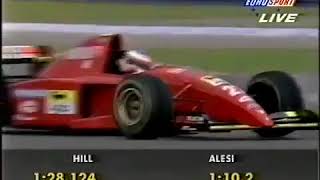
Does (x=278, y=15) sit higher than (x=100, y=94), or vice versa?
(x=278, y=15)

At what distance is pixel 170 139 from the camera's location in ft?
14.5

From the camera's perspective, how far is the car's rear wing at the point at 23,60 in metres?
4.36

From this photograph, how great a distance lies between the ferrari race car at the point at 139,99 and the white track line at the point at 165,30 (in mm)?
45

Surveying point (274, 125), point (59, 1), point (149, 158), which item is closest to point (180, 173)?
point (149, 158)

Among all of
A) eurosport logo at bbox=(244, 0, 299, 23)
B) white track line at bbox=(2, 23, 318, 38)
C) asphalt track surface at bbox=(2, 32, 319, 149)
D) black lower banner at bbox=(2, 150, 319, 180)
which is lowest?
black lower banner at bbox=(2, 150, 319, 180)

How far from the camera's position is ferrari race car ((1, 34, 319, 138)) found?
4418mm

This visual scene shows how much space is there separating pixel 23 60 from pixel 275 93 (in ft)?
3.31

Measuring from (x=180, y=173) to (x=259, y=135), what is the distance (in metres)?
0.34

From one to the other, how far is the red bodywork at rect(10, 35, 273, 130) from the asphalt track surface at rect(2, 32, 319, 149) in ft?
0.17

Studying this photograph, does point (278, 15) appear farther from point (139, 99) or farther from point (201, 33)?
point (139, 99)

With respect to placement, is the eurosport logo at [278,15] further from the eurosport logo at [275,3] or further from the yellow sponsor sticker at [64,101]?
the yellow sponsor sticker at [64,101]

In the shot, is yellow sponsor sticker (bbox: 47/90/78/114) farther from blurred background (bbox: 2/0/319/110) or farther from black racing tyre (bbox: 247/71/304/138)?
black racing tyre (bbox: 247/71/304/138)

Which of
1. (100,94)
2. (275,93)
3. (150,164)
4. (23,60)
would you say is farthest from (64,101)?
(275,93)

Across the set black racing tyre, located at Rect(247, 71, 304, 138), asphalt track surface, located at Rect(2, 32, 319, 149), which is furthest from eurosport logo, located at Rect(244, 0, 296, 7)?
black racing tyre, located at Rect(247, 71, 304, 138)
